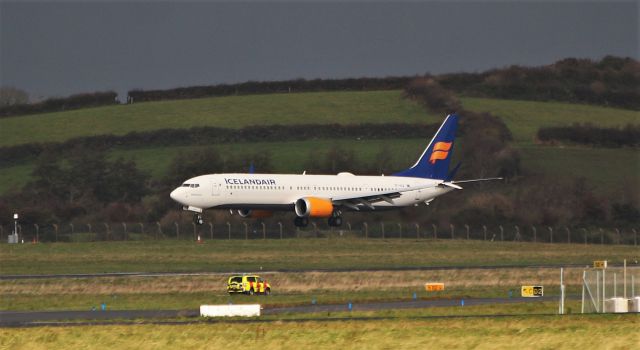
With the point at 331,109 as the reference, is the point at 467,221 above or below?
below

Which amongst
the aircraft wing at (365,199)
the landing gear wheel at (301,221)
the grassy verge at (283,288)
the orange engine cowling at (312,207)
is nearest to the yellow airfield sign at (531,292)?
the grassy verge at (283,288)

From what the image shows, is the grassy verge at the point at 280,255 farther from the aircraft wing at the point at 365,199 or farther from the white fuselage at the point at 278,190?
the aircraft wing at the point at 365,199

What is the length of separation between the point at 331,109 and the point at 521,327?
353 ft

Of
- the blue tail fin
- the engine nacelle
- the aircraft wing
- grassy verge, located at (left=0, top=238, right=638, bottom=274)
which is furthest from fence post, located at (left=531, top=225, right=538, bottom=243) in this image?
the engine nacelle

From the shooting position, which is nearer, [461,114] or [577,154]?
[577,154]

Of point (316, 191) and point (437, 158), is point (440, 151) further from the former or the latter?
point (316, 191)

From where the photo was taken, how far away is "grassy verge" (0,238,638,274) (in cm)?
7075

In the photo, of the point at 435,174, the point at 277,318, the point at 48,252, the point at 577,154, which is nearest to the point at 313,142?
the point at 577,154

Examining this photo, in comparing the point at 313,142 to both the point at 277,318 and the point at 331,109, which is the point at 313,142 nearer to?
the point at 331,109

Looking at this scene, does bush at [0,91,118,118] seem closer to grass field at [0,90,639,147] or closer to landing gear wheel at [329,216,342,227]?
grass field at [0,90,639,147]

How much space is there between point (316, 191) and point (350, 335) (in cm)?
4951

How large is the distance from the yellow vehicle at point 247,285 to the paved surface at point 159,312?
6.42 meters

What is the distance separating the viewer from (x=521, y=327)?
39.1 meters

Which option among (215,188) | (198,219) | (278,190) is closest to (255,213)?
(278,190)
